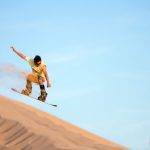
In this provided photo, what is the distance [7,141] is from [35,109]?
24.3 meters

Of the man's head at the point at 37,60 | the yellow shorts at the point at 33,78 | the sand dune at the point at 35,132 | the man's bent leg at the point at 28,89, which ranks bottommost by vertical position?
the man's bent leg at the point at 28,89

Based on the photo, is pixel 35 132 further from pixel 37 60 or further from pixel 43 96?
pixel 37 60

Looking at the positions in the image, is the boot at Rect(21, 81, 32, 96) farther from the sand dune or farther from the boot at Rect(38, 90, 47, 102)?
the sand dune

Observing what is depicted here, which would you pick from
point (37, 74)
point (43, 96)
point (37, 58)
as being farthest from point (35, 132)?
point (37, 58)

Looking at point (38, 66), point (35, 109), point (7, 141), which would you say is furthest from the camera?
point (35, 109)

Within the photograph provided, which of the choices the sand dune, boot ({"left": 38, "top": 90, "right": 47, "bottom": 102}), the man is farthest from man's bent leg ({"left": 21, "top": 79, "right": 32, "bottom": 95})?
the sand dune

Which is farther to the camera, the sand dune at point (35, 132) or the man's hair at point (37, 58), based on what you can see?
the sand dune at point (35, 132)

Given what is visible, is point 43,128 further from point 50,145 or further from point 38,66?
point 38,66

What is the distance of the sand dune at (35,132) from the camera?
2945 inches

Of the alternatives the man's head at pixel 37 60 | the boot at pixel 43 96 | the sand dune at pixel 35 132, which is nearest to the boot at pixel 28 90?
the boot at pixel 43 96

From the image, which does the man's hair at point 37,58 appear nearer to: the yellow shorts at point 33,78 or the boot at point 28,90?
the yellow shorts at point 33,78

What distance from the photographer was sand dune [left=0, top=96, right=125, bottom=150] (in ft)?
245

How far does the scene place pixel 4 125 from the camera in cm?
8400

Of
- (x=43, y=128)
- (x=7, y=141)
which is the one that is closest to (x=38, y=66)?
(x=7, y=141)
